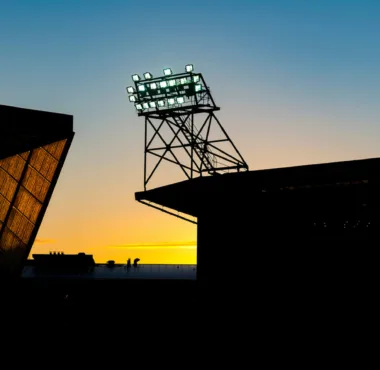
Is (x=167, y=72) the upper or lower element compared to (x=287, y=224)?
upper

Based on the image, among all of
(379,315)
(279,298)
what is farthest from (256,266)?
(379,315)

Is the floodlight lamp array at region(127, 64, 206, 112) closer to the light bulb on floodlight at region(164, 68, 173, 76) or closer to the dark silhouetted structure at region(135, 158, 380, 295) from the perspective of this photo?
the light bulb on floodlight at region(164, 68, 173, 76)

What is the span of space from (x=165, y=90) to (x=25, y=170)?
11.6m

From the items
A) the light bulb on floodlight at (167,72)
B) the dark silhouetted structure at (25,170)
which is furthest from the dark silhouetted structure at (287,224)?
the light bulb on floodlight at (167,72)

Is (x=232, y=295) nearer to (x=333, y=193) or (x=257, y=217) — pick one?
(x=257, y=217)

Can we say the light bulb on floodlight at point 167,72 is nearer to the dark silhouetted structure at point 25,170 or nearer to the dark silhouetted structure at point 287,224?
the dark silhouetted structure at point 25,170

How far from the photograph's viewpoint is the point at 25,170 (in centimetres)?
2291

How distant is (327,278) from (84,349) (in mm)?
9982

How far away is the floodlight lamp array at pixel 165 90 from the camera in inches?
1139

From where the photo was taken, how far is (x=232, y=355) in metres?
16.2

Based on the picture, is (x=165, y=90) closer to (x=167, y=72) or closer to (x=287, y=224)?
(x=167, y=72)

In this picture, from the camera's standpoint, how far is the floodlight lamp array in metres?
28.9

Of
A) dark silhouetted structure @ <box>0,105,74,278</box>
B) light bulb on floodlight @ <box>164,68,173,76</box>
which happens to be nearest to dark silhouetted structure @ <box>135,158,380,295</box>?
dark silhouetted structure @ <box>0,105,74,278</box>

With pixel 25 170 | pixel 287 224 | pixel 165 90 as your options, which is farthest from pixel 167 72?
pixel 287 224
